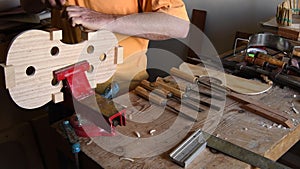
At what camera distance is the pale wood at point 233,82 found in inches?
42.3

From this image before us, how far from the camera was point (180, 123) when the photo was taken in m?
0.89

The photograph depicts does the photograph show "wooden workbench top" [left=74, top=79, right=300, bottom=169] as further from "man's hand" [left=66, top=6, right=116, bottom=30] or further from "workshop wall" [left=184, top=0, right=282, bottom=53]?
"workshop wall" [left=184, top=0, right=282, bottom=53]

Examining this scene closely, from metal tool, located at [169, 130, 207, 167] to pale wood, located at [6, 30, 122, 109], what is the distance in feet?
0.82

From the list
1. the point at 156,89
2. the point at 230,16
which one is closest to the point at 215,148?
the point at 156,89

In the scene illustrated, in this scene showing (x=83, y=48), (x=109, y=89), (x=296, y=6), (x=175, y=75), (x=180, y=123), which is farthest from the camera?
(x=296, y=6)

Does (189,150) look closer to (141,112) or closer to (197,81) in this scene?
(141,112)

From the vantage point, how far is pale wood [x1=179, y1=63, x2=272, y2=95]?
1073 millimetres

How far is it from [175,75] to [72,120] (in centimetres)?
43

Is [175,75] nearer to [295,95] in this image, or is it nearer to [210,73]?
[210,73]

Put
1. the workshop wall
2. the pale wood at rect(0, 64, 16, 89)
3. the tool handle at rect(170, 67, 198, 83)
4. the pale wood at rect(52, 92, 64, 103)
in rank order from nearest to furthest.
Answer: the pale wood at rect(0, 64, 16, 89) < the pale wood at rect(52, 92, 64, 103) < the tool handle at rect(170, 67, 198, 83) < the workshop wall

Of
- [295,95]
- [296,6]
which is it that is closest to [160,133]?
[295,95]

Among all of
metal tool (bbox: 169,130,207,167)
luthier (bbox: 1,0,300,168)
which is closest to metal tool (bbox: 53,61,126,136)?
luthier (bbox: 1,0,300,168)

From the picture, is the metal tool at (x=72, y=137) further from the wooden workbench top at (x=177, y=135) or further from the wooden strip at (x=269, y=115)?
the wooden strip at (x=269, y=115)

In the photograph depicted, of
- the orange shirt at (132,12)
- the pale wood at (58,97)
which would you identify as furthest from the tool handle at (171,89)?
the pale wood at (58,97)
